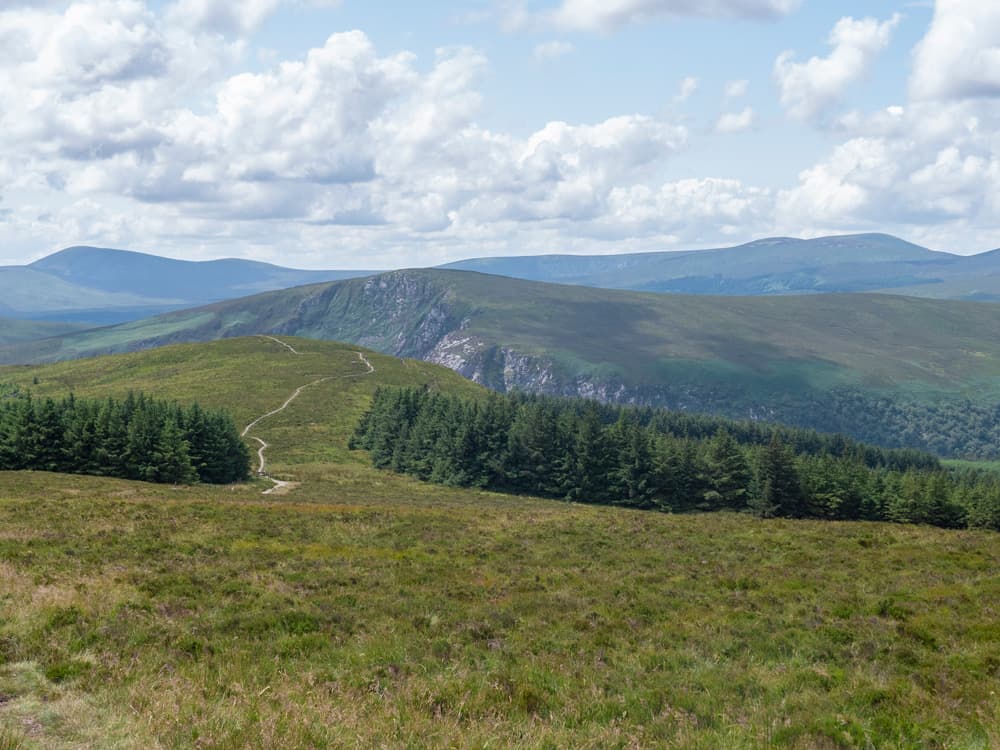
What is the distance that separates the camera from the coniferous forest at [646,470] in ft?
268

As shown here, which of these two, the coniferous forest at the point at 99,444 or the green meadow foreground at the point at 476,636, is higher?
the green meadow foreground at the point at 476,636

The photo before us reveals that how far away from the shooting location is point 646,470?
9581 centimetres

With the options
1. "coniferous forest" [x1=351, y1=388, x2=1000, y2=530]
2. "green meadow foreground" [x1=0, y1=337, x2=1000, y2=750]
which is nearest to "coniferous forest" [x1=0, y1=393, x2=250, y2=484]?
"coniferous forest" [x1=351, y1=388, x2=1000, y2=530]

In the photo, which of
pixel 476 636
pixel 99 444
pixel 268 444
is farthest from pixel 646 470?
pixel 476 636

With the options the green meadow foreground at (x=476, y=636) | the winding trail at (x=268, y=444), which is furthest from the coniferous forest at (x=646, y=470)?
the green meadow foreground at (x=476, y=636)

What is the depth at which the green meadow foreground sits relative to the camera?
10477 mm

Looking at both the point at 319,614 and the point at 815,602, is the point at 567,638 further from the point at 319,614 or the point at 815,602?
the point at 815,602

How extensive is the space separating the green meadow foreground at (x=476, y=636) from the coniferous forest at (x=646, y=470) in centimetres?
5014

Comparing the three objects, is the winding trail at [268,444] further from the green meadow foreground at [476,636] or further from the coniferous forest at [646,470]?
the green meadow foreground at [476,636]

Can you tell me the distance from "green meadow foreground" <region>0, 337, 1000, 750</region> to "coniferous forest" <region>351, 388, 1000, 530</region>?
50144 mm

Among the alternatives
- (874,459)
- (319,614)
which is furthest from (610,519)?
(874,459)

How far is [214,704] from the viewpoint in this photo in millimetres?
10547

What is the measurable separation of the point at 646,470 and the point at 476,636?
81.6 metres

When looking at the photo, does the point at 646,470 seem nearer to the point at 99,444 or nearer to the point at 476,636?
the point at 99,444
